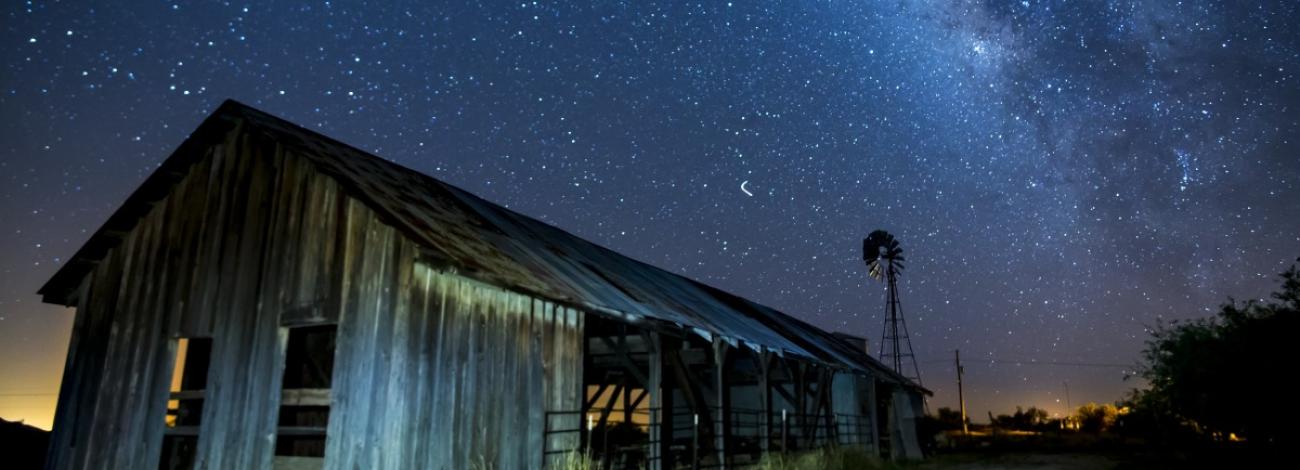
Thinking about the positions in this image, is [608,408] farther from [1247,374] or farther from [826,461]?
[1247,374]

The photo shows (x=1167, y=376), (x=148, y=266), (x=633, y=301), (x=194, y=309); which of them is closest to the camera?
(x=194, y=309)

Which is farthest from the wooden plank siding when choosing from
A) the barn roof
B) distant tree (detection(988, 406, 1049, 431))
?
distant tree (detection(988, 406, 1049, 431))

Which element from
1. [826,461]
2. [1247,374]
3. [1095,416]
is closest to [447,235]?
[826,461]

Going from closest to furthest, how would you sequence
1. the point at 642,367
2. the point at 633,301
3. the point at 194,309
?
1. the point at 194,309
2. the point at 633,301
3. the point at 642,367

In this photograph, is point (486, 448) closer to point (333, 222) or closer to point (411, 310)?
point (411, 310)

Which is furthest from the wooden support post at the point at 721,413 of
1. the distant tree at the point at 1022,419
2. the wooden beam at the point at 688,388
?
the distant tree at the point at 1022,419

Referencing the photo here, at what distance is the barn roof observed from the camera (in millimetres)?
10602

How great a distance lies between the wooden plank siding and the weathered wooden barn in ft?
0.09

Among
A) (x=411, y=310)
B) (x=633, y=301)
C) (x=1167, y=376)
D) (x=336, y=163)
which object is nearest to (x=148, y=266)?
(x=336, y=163)

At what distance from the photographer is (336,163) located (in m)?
11.9

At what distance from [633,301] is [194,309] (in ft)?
22.1

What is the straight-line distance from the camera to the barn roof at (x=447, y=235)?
10.6 m

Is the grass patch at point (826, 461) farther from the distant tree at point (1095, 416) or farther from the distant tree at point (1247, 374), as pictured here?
the distant tree at point (1095, 416)

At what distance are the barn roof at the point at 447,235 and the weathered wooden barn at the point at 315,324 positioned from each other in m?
0.05
